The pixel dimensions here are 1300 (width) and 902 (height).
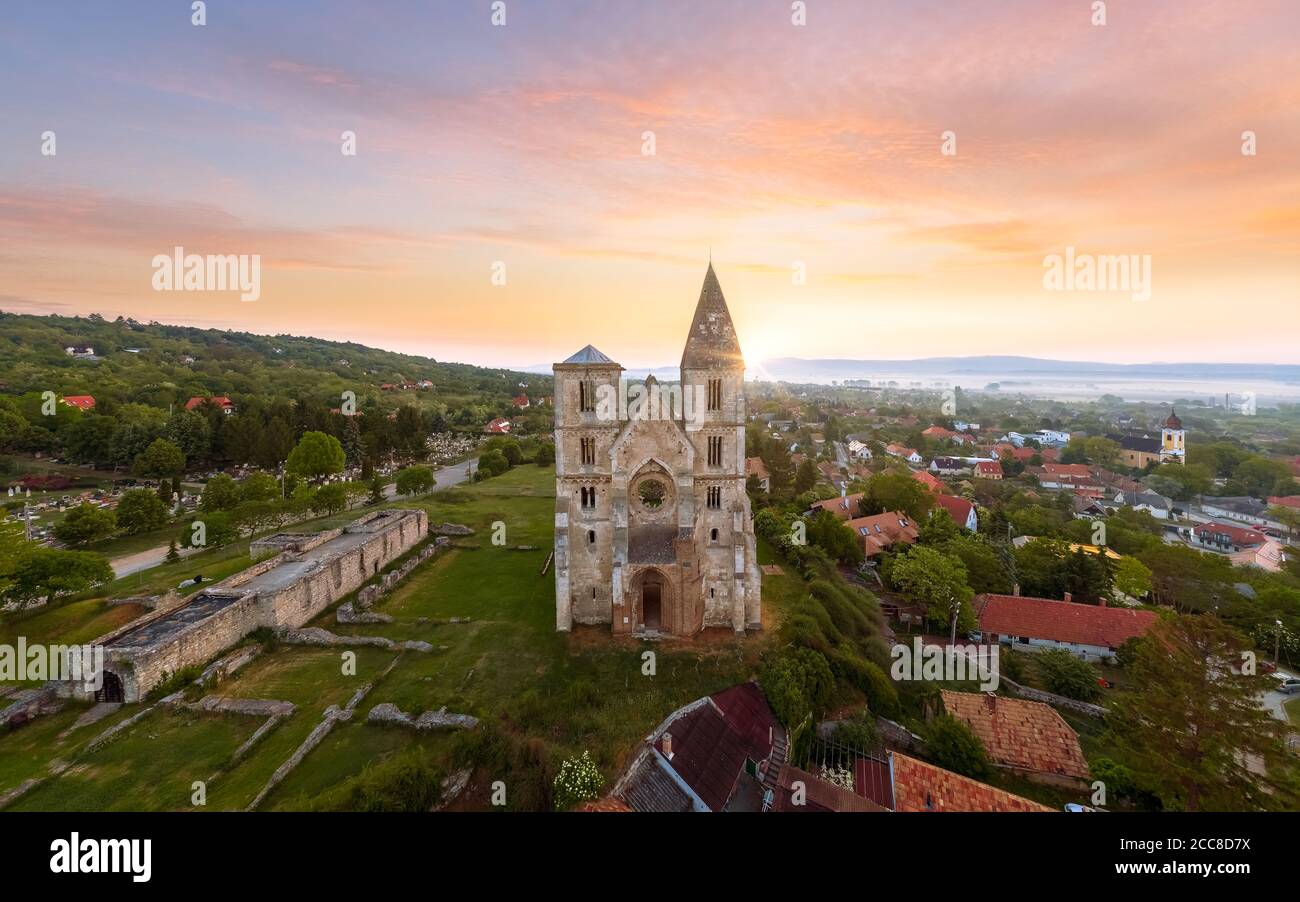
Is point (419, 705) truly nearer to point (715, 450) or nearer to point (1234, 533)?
point (715, 450)

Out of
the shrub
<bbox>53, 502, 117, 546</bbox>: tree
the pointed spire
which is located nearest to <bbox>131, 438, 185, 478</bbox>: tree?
<bbox>53, 502, 117, 546</bbox>: tree

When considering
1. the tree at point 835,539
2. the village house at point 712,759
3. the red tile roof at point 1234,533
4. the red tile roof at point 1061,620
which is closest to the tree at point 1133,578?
the red tile roof at point 1061,620

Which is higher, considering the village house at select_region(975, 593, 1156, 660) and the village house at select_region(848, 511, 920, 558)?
the village house at select_region(848, 511, 920, 558)

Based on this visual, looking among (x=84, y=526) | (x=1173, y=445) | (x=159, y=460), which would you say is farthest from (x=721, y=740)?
(x=1173, y=445)

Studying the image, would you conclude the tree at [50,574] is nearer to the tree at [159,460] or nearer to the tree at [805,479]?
the tree at [159,460]

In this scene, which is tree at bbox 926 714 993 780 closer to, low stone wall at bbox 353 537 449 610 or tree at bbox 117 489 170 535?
low stone wall at bbox 353 537 449 610

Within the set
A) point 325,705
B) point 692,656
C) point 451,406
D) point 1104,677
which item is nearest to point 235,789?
point 325,705
